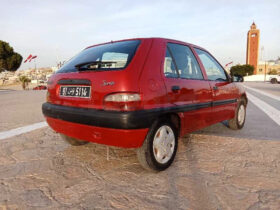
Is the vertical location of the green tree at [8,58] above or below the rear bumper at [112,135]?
above

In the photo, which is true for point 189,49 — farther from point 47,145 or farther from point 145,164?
point 47,145

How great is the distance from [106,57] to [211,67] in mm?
1831

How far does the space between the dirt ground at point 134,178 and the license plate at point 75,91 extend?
0.87 metres

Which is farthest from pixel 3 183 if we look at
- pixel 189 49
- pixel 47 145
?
pixel 189 49

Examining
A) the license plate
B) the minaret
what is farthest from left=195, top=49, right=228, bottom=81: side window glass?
the minaret

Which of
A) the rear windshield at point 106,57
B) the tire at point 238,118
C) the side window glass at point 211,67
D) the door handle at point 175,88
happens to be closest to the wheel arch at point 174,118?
the door handle at point 175,88

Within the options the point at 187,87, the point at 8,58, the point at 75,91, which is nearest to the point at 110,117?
the point at 75,91

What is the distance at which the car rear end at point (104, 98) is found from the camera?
2.05m

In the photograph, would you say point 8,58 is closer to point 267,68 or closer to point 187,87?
point 187,87

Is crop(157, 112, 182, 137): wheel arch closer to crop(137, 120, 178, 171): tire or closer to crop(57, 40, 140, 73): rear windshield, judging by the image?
crop(137, 120, 178, 171): tire

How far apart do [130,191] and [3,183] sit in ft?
4.33

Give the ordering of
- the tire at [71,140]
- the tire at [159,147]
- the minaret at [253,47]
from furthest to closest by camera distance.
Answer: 1. the minaret at [253,47]
2. the tire at [71,140]
3. the tire at [159,147]

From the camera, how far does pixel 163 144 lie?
2.43m

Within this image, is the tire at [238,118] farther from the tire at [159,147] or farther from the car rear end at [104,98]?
the car rear end at [104,98]
